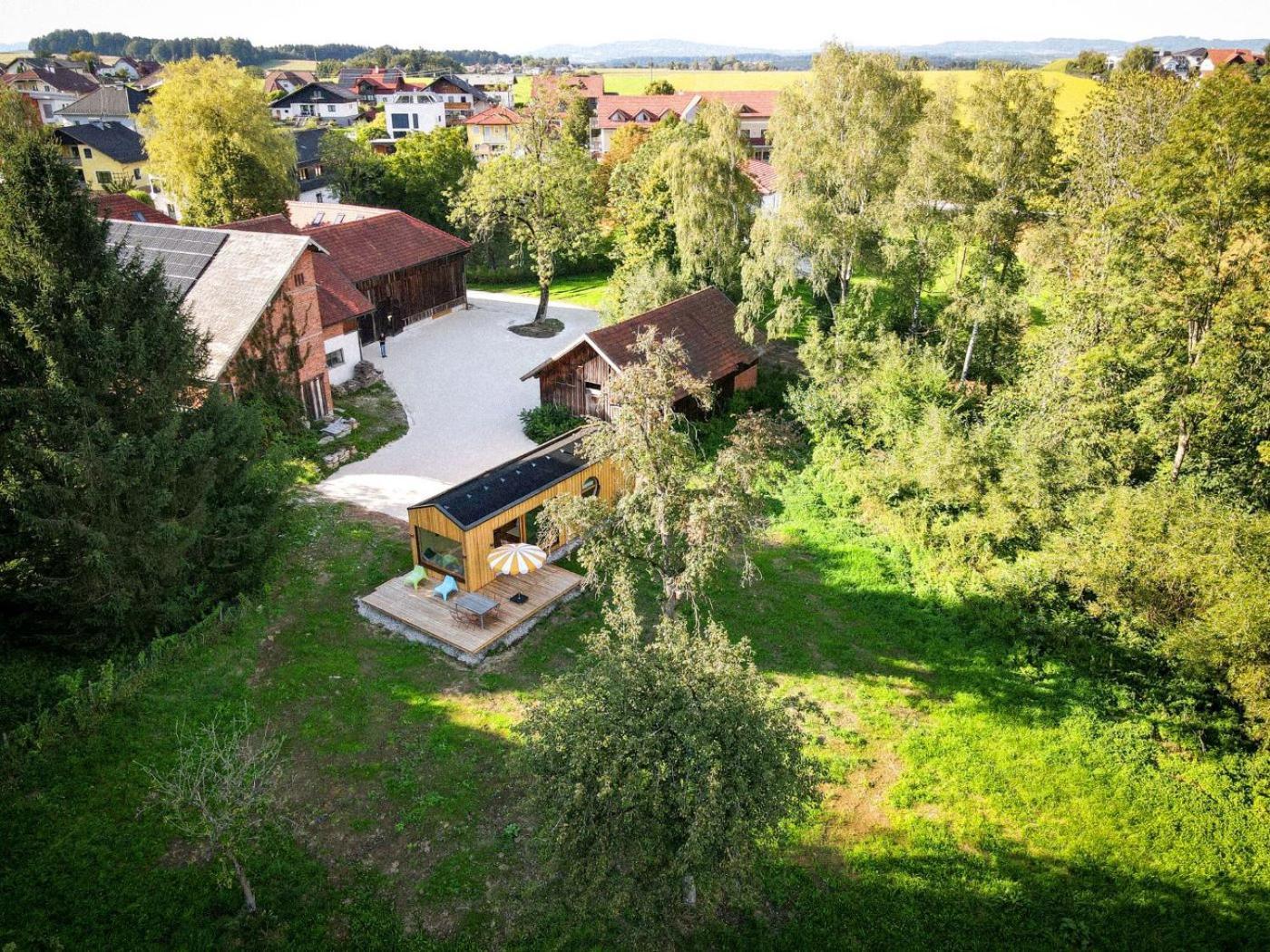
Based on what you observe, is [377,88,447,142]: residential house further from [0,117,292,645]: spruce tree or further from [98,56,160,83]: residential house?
[0,117,292,645]: spruce tree

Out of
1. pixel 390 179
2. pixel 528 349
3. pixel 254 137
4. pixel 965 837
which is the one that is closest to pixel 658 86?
pixel 390 179

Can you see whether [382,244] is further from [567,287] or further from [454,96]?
[454,96]

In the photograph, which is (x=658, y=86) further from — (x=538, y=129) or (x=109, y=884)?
(x=109, y=884)

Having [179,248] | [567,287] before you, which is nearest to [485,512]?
[179,248]

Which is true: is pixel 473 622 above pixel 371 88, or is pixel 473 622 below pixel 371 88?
below

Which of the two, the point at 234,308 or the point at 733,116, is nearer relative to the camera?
the point at 234,308

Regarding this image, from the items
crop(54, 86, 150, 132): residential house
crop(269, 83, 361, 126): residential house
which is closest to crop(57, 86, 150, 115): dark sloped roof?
crop(54, 86, 150, 132): residential house

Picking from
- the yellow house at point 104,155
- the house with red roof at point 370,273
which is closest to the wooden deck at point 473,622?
the house with red roof at point 370,273
